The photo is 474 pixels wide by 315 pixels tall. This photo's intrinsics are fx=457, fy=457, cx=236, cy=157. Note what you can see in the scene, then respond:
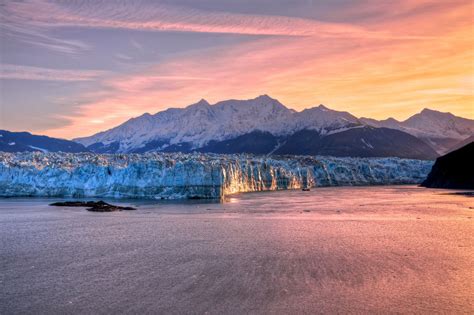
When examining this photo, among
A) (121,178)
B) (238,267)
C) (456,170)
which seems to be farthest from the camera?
(456,170)

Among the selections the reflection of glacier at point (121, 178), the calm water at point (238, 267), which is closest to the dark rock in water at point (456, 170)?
the reflection of glacier at point (121, 178)

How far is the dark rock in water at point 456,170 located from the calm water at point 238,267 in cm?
5515

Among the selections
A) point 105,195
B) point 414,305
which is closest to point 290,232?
point 414,305

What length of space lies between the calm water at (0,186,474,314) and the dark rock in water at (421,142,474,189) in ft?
181

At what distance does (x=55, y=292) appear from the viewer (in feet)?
51.6

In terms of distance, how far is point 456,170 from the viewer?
3489 inches

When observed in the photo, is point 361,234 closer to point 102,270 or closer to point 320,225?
point 320,225

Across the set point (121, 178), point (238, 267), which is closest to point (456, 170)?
point (121, 178)

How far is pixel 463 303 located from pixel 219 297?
25.0 feet

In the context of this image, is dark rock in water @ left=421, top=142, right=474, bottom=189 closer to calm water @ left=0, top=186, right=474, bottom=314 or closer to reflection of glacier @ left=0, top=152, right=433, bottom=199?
reflection of glacier @ left=0, top=152, right=433, bottom=199

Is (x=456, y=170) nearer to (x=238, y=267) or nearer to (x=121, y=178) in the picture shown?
(x=121, y=178)

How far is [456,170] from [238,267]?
8137cm

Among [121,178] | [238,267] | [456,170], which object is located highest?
[121,178]

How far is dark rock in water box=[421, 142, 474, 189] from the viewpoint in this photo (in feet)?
277
